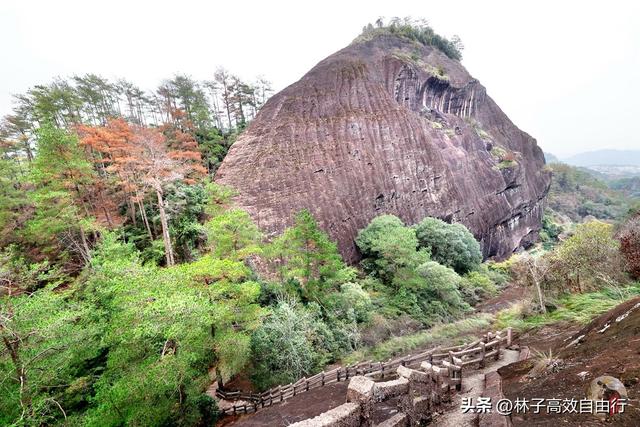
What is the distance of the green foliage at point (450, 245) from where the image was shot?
81.2 feet

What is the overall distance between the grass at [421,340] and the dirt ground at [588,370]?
6502mm

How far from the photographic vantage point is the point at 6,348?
6805 millimetres

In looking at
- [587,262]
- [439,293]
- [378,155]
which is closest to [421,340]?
[439,293]

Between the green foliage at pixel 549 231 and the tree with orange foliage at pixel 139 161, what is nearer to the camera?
the tree with orange foliage at pixel 139 161

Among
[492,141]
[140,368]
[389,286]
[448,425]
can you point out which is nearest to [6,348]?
[140,368]

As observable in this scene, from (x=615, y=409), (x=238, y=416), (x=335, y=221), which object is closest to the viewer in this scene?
(x=615, y=409)

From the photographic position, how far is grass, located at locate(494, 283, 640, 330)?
424 inches

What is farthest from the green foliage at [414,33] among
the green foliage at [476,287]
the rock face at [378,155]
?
the green foliage at [476,287]

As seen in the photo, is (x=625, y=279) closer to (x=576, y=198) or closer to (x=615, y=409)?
(x=615, y=409)

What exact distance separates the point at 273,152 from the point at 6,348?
21.0 meters

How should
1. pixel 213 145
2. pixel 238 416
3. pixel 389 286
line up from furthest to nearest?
1. pixel 213 145
2. pixel 389 286
3. pixel 238 416

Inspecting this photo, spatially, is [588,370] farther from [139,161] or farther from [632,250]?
[139,161]

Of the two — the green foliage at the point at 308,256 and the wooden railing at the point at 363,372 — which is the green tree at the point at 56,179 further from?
the wooden railing at the point at 363,372

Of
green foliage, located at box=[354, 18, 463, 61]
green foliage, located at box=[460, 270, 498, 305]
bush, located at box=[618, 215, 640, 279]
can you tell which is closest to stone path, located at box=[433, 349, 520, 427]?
bush, located at box=[618, 215, 640, 279]
